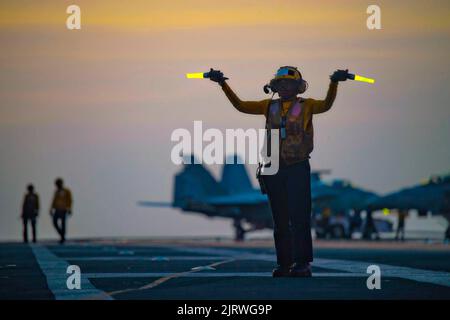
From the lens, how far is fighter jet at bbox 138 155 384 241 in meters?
63.2

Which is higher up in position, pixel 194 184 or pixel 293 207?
pixel 194 184

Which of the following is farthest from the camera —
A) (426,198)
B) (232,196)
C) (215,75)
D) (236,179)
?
(236,179)

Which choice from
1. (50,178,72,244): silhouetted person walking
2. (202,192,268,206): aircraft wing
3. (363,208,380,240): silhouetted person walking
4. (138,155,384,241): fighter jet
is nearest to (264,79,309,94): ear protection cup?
(50,178,72,244): silhouetted person walking

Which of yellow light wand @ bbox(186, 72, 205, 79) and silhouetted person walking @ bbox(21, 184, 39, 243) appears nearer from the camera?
yellow light wand @ bbox(186, 72, 205, 79)

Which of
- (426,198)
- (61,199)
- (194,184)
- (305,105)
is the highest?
(194,184)

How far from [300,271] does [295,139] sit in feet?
4.11

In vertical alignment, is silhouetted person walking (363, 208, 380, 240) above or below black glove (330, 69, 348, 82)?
below

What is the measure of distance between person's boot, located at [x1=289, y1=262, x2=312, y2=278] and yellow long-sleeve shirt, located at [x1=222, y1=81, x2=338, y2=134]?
1.28m

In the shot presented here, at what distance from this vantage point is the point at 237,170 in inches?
3346

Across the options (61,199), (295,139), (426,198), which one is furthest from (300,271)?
(426,198)

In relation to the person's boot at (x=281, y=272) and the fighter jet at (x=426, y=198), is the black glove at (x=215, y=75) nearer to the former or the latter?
A: the person's boot at (x=281, y=272)

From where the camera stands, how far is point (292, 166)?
1188 cm

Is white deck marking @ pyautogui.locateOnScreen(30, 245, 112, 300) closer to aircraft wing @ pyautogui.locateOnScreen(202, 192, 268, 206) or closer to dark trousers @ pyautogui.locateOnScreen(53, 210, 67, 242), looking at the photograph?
dark trousers @ pyautogui.locateOnScreen(53, 210, 67, 242)

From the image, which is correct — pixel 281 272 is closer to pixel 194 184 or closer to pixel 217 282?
pixel 217 282
